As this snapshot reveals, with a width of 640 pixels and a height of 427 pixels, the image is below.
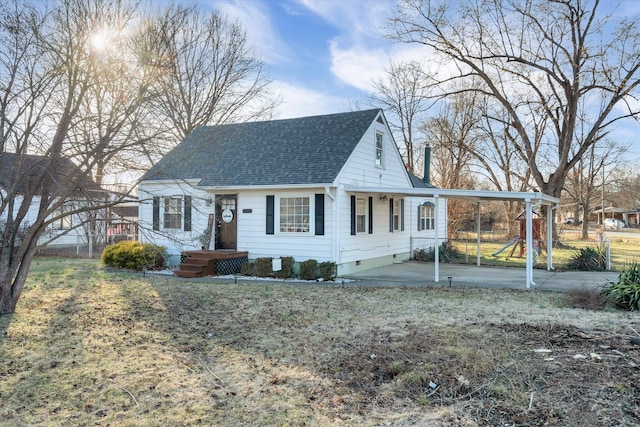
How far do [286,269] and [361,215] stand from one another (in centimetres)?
318

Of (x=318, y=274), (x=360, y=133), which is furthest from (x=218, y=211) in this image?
(x=360, y=133)

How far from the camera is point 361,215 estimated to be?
1453 centimetres

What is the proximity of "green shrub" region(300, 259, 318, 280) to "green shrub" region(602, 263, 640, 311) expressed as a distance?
6928mm

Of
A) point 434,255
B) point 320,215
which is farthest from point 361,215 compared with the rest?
point 434,255

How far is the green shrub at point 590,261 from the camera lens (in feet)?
49.0

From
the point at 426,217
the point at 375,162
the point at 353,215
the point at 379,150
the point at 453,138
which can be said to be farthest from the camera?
the point at 453,138

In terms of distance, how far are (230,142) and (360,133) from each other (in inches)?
206

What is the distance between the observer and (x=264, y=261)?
13.2 metres

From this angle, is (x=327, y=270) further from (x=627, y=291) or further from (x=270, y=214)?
(x=627, y=291)

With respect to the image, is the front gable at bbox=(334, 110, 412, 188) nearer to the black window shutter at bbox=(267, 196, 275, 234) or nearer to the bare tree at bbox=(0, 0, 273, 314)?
the black window shutter at bbox=(267, 196, 275, 234)

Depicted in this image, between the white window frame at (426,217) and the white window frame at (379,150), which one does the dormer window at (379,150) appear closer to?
the white window frame at (379,150)

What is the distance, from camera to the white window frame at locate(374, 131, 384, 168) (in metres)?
15.4

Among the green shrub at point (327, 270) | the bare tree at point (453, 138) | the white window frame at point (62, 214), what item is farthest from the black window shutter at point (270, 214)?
the bare tree at point (453, 138)

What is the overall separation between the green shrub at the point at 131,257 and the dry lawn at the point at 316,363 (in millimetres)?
5265
